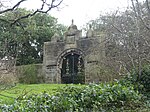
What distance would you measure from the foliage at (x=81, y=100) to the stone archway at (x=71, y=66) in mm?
12654

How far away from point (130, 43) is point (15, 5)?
6134 millimetres

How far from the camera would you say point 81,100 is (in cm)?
691

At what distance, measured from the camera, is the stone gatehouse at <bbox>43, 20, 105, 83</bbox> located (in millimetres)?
20266

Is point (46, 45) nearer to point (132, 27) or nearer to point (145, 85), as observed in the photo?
point (132, 27)

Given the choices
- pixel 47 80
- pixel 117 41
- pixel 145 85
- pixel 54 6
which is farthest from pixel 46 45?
pixel 54 6

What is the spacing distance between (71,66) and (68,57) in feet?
2.45

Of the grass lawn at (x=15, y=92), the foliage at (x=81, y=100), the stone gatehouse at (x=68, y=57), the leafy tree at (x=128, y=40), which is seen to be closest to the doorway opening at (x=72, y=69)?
the stone gatehouse at (x=68, y=57)

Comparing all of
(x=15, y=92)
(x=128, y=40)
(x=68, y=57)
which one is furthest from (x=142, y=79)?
(x=68, y=57)

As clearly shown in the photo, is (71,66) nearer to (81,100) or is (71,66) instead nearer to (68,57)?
(68,57)

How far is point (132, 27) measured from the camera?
12.1 metres

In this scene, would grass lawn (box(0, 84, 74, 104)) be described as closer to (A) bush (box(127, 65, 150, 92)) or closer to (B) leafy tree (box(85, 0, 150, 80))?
(A) bush (box(127, 65, 150, 92))

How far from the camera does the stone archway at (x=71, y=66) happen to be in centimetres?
2067

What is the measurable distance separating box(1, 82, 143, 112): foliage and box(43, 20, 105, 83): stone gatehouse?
481 inches

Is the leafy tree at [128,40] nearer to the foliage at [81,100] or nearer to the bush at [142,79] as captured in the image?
the bush at [142,79]
